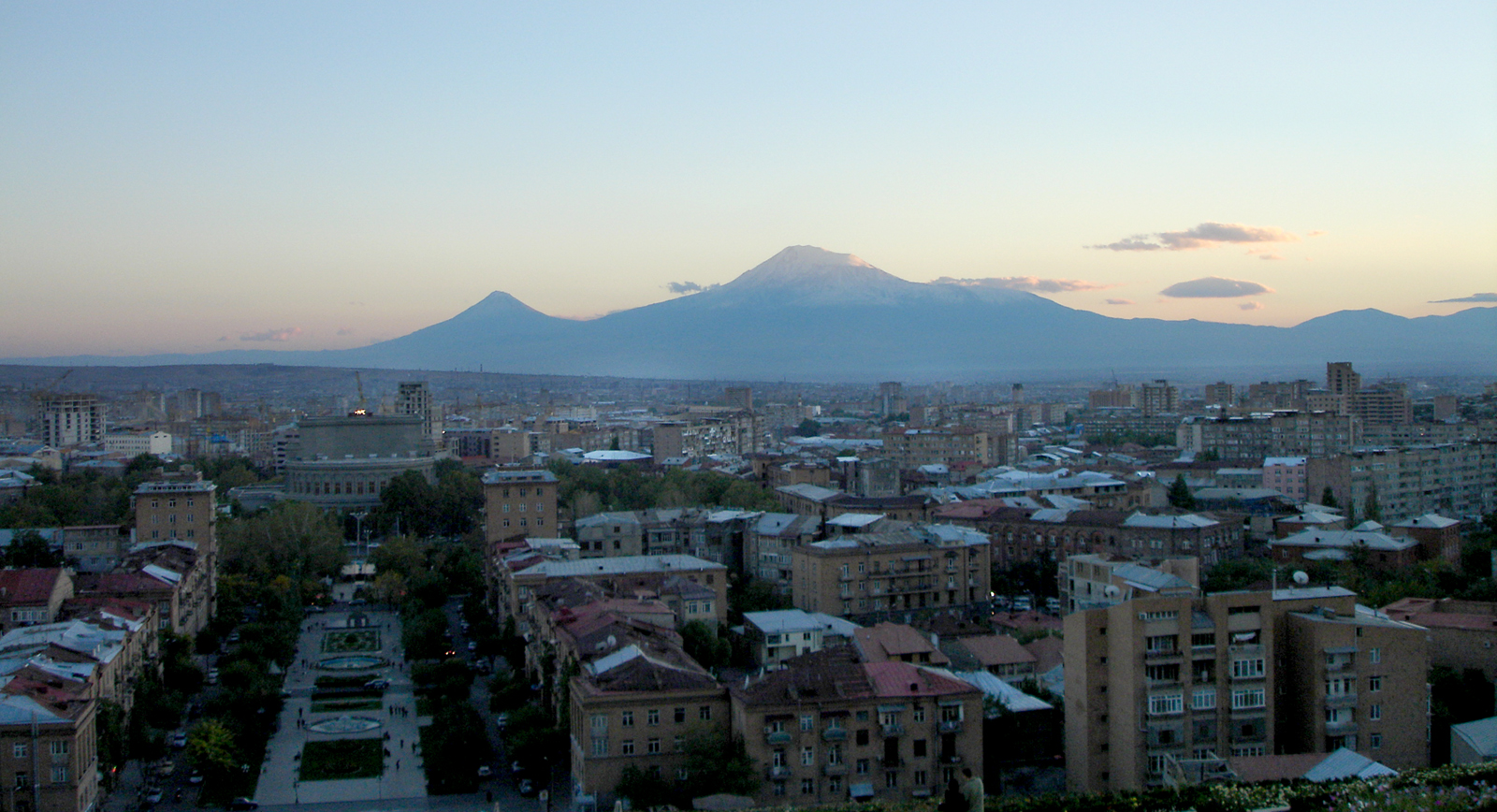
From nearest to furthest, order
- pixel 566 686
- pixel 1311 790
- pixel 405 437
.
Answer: pixel 1311 790 → pixel 566 686 → pixel 405 437

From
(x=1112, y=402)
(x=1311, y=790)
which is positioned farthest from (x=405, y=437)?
(x=1112, y=402)

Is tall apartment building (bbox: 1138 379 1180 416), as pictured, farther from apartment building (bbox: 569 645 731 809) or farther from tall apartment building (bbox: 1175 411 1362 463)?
apartment building (bbox: 569 645 731 809)

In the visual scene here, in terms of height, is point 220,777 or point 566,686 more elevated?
point 566,686

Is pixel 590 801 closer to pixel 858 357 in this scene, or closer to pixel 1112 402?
pixel 1112 402

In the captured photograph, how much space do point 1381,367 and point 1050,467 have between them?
162 metres

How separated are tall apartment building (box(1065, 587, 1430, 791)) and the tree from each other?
2266 centimetres

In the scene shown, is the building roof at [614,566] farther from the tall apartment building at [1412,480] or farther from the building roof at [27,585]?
the tall apartment building at [1412,480]

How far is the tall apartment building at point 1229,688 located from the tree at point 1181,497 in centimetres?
2266

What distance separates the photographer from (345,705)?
1950 centimetres

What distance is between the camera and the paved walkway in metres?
15.3

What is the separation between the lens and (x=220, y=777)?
52.1 ft

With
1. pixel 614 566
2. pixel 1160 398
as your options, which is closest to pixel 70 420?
pixel 614 566

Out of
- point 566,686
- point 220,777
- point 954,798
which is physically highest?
point 954,798

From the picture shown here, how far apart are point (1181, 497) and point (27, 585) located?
2878 centimetres
